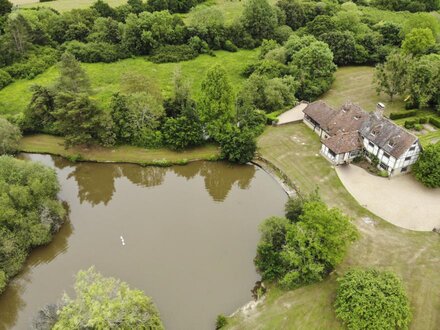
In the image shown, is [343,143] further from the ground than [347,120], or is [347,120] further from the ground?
[347,120]

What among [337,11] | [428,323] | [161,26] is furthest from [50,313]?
[337,11]

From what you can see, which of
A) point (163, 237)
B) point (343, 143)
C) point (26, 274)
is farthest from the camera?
point (343, 143)

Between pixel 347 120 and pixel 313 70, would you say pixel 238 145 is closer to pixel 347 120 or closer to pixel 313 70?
pixel 347 120

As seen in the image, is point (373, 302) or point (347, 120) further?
point (347, 120)

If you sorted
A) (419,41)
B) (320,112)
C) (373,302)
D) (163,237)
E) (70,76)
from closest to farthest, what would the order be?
(373,302) < (163,237) < (320,112) < (70,76) < (419,41)

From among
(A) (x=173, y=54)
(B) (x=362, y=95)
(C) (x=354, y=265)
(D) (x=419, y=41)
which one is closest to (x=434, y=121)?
(B) (x=362, y=95)

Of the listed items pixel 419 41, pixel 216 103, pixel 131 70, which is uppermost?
pixel 419 41

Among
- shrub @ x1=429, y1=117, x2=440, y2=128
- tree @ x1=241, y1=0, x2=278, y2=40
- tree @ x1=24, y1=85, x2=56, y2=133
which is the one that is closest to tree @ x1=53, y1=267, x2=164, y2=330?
tree @ x1=24, y1=85, x2=56, y2=133
